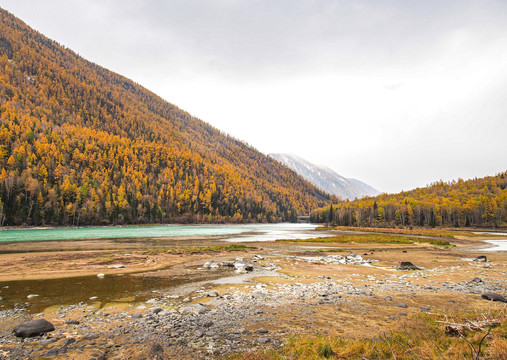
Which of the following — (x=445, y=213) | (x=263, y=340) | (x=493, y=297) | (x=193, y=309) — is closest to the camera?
(x=263, y=340)

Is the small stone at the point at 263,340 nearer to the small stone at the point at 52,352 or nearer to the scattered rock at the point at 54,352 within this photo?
the scattered rock at the point at 54,352

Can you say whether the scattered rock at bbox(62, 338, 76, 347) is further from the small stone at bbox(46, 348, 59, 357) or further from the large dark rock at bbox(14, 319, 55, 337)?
the large dark rock at bbox(14, 319, 55, 337)

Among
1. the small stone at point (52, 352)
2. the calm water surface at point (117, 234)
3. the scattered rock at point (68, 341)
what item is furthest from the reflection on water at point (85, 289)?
the calm water surface at point (117, 234)

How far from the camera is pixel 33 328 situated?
8.93 meters

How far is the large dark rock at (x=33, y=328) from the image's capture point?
8711 millimetres

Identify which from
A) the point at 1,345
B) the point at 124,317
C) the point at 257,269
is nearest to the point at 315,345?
the point at 124,317

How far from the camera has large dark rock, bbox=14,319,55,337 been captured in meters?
8.71

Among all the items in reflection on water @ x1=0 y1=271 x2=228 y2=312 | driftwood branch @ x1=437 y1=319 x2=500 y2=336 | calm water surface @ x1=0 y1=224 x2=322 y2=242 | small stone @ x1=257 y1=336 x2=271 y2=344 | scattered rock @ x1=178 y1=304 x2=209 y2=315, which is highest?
driftwood branch @ x1=437 y1=319 x2=500 y2=336

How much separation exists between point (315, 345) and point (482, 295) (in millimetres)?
12727

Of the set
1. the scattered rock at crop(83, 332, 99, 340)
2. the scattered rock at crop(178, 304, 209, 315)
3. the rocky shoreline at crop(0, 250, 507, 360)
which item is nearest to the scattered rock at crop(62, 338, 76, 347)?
the rocky shoreline at crop(0, 250, 507, 360)

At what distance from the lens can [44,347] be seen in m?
8.04

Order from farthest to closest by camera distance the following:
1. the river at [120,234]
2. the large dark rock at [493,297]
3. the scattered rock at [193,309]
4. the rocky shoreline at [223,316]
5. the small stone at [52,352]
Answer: the river at [120,234], the large dark rock at [493,297], the scattered rock at [193,309], the rocky shoreline at [223,316], the small stone at [52,352]

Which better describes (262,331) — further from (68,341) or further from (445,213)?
(445,213)

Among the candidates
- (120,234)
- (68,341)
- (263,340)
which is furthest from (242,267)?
(120,234)
